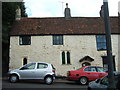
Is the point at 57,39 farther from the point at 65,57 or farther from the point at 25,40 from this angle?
the point at 25,40

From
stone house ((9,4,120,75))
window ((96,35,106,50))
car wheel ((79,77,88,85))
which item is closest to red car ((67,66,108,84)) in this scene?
car wheel ((79,77,88,85))

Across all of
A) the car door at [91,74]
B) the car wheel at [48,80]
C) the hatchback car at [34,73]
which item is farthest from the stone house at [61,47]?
the car wheel at [48,80]

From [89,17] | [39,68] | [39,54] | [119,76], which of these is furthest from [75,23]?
[119,76]

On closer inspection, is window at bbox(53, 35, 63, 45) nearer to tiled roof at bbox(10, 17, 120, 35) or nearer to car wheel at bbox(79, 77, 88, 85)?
tiled roof at bbox(10, 17, 120, 35)

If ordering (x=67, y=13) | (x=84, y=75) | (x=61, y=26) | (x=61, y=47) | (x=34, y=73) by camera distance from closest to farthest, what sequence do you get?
(x=34, y=73) → (x=84, y=75) → (x=61, y=47) → (x=61, y=26) → (x=67, y=13)

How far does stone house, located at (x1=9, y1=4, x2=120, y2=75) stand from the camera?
21.2m

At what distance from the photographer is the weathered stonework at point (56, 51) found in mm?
21156

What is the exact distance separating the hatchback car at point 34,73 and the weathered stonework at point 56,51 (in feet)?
21.0

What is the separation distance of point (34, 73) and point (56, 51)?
7310mm

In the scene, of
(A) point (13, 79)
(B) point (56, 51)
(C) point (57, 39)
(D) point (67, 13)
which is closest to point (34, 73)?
(A) point (13, 79)

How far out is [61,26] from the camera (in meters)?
23.0

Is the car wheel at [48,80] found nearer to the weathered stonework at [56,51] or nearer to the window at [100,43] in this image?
the weathered stonework at [56,51]

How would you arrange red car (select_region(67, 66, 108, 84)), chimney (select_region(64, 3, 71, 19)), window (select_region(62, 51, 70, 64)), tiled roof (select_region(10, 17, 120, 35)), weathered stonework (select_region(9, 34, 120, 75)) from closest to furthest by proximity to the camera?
1. red car (select_region(67, 66, 108, 84))
2. weathered stonework (select_region(9, 34, 120, 75))
3. window (select_region(62, 51, 70, 64))
4. tiled roof (select_region(10, 17, 120, 35))
5. chimney (select_region(64, 3, 71, 19))

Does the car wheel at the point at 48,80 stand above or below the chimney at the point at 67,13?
below
